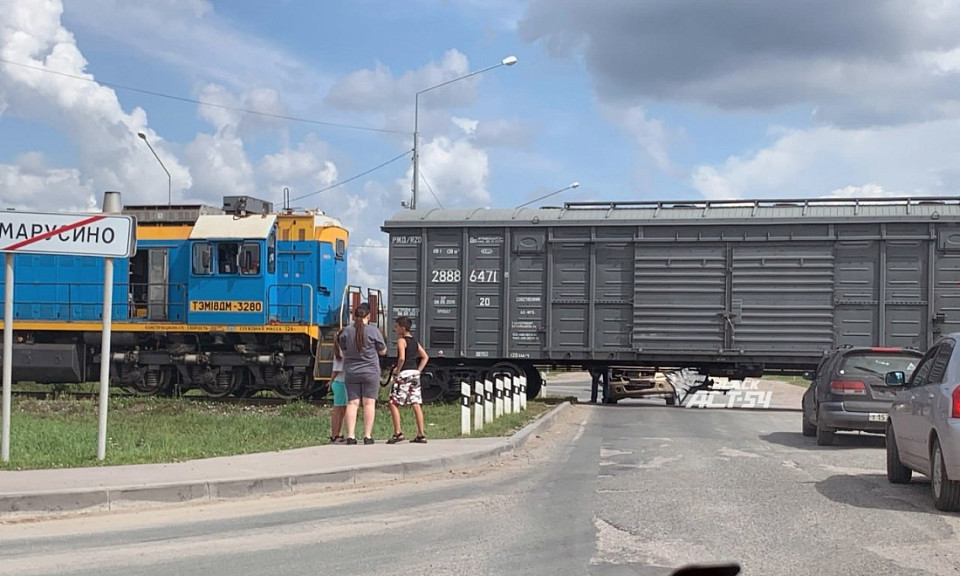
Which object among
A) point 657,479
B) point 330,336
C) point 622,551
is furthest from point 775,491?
point 330,336

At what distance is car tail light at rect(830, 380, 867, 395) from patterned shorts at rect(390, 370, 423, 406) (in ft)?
19.3

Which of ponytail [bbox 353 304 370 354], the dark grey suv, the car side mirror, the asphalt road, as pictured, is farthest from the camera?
the dark grey suv

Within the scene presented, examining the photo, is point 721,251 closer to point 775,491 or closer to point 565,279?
point 565,279

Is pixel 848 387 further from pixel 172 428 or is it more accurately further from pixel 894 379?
pixel 172 428

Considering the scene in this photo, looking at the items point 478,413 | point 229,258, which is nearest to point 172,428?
point 478,413

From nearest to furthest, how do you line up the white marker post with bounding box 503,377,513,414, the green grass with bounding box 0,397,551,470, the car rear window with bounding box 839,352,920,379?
the green grass with bounding box 0,397,551,470, the car rear window with bounding box 839,352,920,379, the white marker post with bounding box 503,377,513,414

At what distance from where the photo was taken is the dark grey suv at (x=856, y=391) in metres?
13.8

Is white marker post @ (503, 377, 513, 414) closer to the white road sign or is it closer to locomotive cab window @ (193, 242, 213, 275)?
locomotive cab window @ (193, 242, 213, 275)

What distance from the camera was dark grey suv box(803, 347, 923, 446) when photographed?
13.8 meters

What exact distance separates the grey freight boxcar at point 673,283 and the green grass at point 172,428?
2.11m

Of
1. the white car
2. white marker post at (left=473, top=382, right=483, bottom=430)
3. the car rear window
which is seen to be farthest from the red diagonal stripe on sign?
the car rear window

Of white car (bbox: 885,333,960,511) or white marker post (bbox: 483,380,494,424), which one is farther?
white marker post (bbox: 483,380,494,424)

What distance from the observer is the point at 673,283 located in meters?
21.8

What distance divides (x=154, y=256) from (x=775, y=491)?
Result: 16.5 metres
